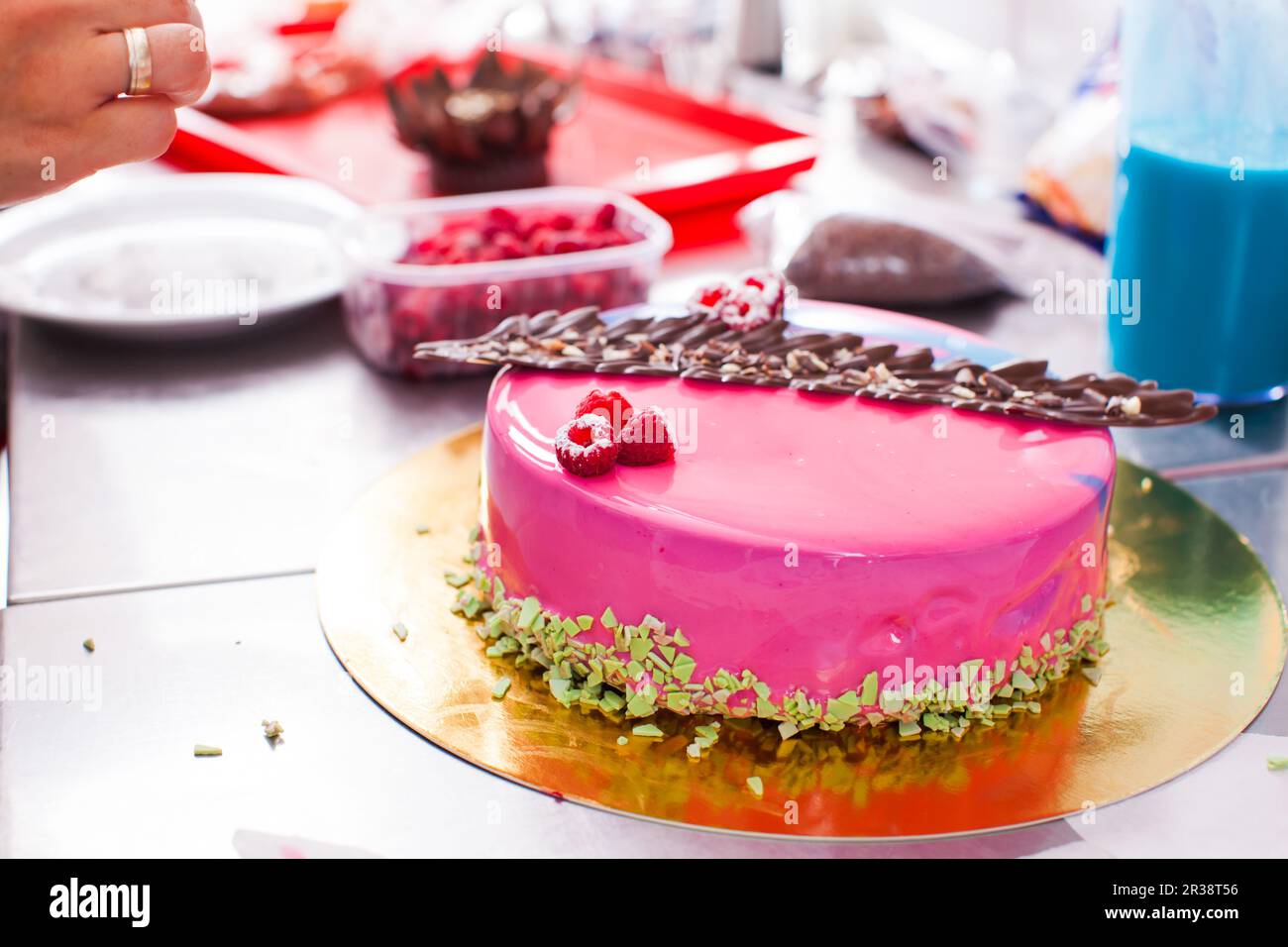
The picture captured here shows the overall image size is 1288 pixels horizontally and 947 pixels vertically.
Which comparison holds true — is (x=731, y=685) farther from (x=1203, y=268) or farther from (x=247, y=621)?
(x=1203, y=268)

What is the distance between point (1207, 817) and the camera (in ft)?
4.02

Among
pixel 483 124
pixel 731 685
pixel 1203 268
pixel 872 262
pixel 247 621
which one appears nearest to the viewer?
pixel 731 685

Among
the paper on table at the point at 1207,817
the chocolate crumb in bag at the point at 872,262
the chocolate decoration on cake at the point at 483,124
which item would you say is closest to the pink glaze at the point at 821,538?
the paper on table at the point at 1207,817

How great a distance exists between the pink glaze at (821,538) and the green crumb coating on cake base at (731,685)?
0.04 feet

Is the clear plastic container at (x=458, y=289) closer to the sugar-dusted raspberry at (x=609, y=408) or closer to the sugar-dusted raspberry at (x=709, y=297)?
the sugar-dusted raspberry at (x=709, y=297)

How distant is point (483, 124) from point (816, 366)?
1.14m

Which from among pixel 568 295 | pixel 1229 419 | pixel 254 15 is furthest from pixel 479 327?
pixel 254 15

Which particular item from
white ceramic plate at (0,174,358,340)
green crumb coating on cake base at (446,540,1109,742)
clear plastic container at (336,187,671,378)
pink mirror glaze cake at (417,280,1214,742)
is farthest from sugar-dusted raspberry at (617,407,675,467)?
→ white ceramic plate at (0,174,358,340)

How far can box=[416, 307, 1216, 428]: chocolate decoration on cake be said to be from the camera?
5.08 feet

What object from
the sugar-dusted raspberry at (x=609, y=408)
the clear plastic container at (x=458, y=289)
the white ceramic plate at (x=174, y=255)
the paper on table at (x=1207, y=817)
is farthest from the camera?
the white ceramic plate at (x=174, y=255)

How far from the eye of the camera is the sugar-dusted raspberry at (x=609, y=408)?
1.42m

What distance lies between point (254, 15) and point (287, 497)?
242cm

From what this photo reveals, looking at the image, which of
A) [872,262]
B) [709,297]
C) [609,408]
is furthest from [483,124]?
[609,408]
